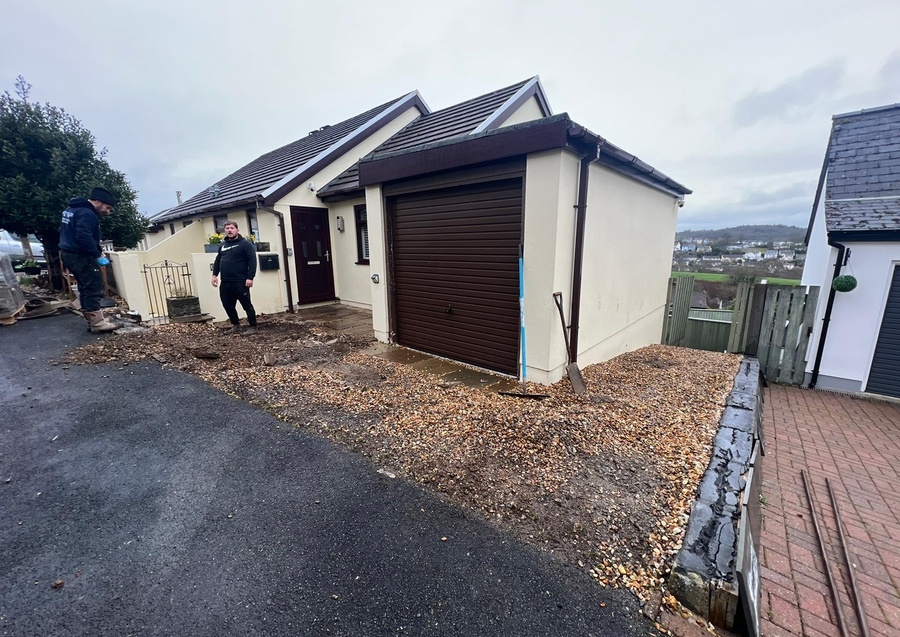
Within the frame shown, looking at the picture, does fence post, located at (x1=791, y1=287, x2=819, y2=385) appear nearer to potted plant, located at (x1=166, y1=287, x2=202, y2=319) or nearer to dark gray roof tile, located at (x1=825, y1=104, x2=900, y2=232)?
dark gray roof tile, located at (x1=825, y1=104, x2=900, y2=232)

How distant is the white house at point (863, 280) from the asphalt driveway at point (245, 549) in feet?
26.9

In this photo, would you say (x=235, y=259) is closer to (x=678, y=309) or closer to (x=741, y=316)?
(x=741, y=316)

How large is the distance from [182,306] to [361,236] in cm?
437

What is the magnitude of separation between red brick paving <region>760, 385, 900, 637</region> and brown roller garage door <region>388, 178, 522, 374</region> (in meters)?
2.94

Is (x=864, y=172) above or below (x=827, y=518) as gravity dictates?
above

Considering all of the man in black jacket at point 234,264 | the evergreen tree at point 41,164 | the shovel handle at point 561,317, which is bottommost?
the shovel handle at point 561,317

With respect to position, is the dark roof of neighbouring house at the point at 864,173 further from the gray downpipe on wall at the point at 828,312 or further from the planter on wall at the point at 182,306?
the planter on wall at the point at 182,306

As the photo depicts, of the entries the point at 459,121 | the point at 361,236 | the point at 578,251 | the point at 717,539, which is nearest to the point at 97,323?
the point at 361,236

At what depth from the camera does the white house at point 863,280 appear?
243 inches

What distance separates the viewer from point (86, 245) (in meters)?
5.79

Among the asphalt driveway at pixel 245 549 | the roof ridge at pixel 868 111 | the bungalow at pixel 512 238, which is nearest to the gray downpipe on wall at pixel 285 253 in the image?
the bungalow at pixel 512 238

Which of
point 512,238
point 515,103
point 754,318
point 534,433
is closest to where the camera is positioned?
point 534,433

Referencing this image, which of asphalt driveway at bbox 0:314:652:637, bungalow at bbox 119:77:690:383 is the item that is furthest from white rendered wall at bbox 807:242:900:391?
asphalt driveway at bbox 0:314:652:637

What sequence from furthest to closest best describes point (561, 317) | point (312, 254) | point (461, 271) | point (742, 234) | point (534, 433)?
point (742, 234), point (312, 254), point (461, 271), point (561, 317), point (534, 433)
